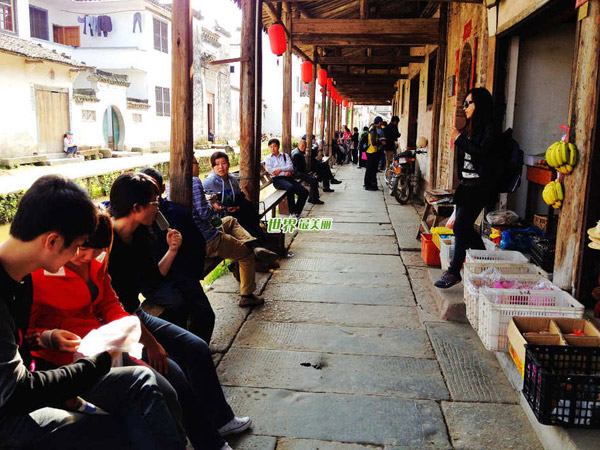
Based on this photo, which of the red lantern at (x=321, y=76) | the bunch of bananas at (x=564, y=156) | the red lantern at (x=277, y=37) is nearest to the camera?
the bunch of bananas at (x=564, y=156)

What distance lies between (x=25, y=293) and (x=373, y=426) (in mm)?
1934

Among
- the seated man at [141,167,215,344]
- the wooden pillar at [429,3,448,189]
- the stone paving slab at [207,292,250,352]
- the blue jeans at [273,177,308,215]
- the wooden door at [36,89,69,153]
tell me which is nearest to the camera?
the seated man at [141,167,215,344]

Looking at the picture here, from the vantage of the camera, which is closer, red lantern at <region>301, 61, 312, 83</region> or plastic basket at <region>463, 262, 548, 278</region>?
plastic basket at <region>463, 262, 548, 278</region>

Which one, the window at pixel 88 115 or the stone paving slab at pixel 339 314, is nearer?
the stone paving slab at pixel 339 314

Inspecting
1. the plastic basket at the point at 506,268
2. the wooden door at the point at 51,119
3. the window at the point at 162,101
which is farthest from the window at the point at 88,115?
the plastic basket at the point at 506,268

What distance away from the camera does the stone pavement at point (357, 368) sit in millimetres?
2812

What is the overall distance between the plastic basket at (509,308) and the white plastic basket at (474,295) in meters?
0.14

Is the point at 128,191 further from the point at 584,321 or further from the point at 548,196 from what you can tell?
the point at 548,196

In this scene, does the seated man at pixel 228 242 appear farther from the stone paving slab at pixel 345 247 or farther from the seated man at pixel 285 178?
the seated man at pixel 285 178

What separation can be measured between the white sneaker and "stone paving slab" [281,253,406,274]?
326 cm

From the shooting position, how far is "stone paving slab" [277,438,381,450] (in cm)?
268

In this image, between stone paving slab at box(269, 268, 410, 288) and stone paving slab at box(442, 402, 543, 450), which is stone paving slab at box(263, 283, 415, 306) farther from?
stone paving slab at box(442, 402, 543, 450)

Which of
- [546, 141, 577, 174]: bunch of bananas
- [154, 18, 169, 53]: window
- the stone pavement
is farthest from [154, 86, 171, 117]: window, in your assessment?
[546, 141, 577, 174]: bunch of bananas

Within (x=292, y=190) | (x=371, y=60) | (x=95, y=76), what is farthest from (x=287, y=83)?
(x=95, y=76)
